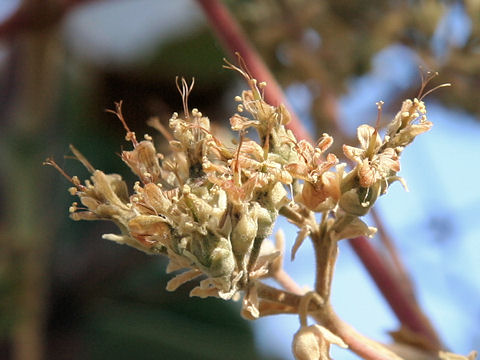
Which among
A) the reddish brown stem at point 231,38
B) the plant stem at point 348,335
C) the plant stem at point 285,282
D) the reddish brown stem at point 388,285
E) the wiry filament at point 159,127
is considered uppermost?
the reddish brown stem at point 231,38

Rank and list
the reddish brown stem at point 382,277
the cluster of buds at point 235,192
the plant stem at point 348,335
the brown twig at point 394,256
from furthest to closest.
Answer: the brown twig at point 394,256, the reddish brown stem at point 382,277, the plant stem at point 348,335, the cluster of buds at point 235,192

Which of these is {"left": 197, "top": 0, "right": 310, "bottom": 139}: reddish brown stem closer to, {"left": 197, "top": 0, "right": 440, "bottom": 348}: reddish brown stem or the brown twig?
{"left": 197, "top": 0, "right": 440, "bottom": 348}: reddish brown stem

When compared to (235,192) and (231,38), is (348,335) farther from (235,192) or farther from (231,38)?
(231,38)

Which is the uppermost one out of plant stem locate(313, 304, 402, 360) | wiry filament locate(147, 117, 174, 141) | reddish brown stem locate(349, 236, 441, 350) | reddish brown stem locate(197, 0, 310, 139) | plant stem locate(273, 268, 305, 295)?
reddish brown stem locate(197, 0, 310, 139)

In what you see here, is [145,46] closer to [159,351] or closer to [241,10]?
[241,10]

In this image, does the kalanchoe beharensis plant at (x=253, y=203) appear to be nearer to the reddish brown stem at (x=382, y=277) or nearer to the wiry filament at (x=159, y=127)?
the wiry filament at (x=159, y=127)

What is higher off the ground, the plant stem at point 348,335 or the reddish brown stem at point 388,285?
the reddish brown stem at point 388,285

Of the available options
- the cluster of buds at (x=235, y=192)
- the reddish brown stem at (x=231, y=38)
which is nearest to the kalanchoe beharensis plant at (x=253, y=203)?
the cluster of buds at (x=235, y=192)

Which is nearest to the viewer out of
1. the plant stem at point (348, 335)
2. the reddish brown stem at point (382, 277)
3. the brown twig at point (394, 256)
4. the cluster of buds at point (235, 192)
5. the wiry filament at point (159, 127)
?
the cluster of buds at point (235, 192)

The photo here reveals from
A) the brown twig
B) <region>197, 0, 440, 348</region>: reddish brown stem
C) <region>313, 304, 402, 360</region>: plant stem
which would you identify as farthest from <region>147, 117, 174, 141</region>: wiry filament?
the brown twig
